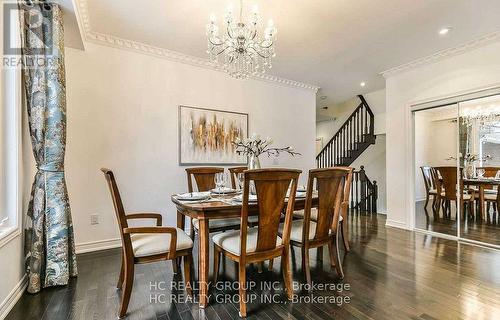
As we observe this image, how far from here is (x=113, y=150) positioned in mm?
3236

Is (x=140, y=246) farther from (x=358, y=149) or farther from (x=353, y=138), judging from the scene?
(x=353, y=138)

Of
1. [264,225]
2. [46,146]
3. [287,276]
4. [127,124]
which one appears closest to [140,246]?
[264,225]

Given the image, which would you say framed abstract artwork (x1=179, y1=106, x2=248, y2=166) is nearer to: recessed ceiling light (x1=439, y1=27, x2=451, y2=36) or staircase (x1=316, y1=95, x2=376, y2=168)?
recessed ceiling light (x1=439, y1=27, x2=451, y2=36)

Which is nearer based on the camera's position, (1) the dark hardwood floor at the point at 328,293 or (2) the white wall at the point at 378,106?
(1) the dark hardwood floor at the point at 328,293

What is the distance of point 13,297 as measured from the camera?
1.87 meters

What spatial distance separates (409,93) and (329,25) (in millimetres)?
2247

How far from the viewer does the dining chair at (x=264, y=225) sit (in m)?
1.76

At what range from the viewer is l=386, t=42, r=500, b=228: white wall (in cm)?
342

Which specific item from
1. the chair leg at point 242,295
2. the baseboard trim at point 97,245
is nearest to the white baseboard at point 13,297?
the baseboard trim at point 97,245

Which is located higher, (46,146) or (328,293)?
(46,146)

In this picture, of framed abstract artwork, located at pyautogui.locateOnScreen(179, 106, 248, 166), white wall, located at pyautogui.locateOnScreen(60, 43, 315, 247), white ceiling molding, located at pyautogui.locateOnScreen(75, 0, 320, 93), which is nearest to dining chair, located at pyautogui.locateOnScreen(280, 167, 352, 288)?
framed abstract artwork, located at pyautogui.locateOnScreen(179, 106, 248, 166)

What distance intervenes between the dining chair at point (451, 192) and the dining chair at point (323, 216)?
8.70 feet

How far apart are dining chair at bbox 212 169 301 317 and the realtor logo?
2.14 metres

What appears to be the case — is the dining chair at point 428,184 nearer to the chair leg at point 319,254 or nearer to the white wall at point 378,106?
the white wall at point 378,106
